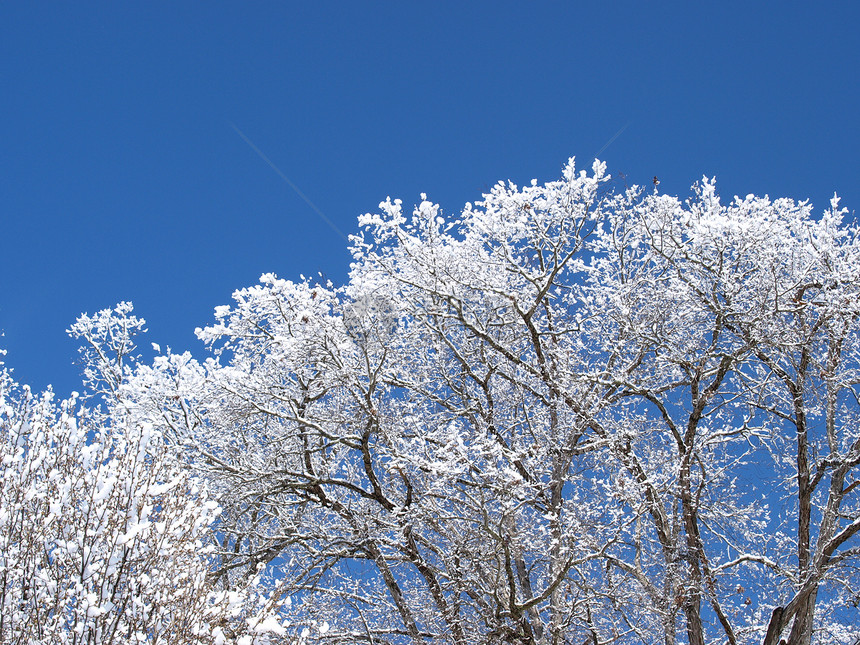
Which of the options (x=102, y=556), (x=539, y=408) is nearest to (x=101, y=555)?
(x=102, y=556)

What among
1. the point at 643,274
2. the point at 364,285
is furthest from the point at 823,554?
the point at 364,285

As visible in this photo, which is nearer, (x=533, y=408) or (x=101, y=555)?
(x=101, y=555)

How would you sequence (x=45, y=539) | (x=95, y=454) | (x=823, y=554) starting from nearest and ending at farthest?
(x=45, y=539), (x=95, y=454), (x=823, y=554)

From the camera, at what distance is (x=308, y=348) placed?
9.11m

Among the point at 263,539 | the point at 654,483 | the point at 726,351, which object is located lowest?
the point at 263,539

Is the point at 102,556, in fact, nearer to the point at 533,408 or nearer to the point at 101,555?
the point at 101,555

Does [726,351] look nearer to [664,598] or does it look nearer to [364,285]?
[664,598]

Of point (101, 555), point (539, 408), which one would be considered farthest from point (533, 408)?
point (101, 555)

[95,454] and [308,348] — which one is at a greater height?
[308,348]

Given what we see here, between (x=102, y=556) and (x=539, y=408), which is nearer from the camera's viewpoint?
(x=102, y=556)

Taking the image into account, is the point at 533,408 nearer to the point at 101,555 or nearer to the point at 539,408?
the point at 539,408

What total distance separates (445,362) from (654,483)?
3.58 metres

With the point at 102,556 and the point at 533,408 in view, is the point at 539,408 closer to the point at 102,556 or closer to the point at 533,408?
the point at 533,408

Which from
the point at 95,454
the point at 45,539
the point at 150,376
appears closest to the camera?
the point at 45,539
